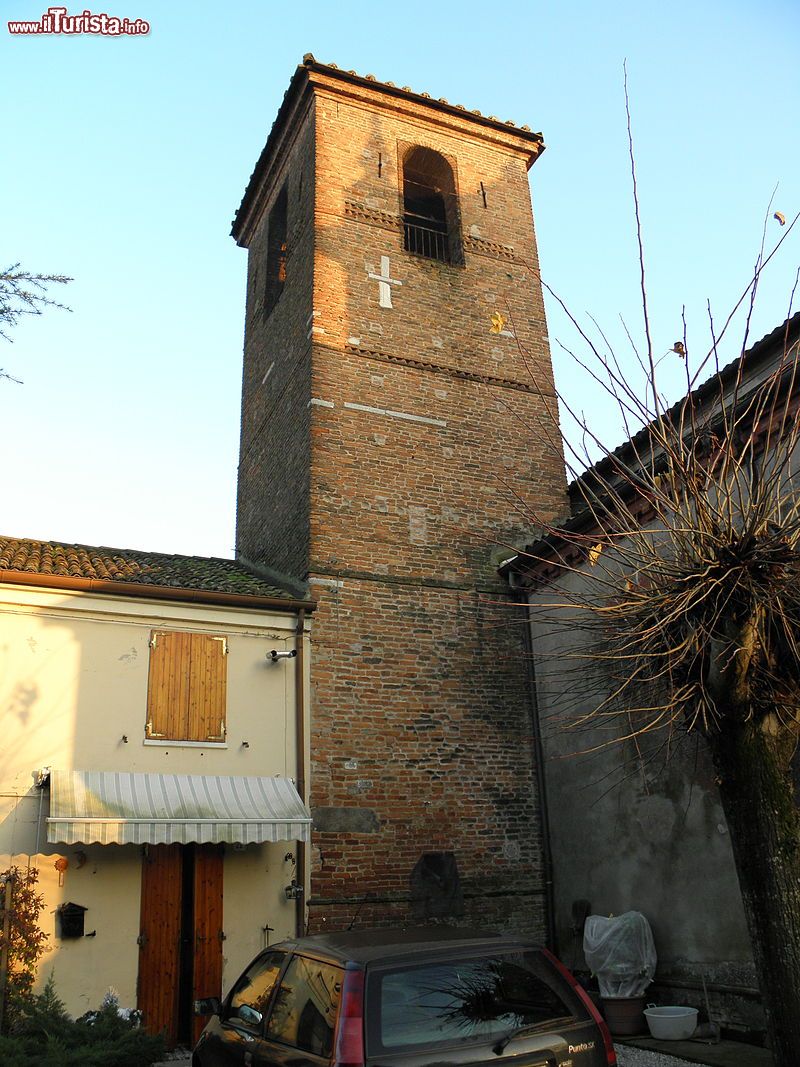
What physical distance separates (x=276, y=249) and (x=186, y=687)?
986 centimetres

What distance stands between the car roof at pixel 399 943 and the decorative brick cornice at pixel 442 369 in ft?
31.1

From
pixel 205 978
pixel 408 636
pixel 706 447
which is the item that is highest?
pixel 706 447

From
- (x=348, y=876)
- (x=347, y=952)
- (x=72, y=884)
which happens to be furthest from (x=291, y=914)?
(x=347, y=952)

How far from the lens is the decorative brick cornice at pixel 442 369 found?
43.7ft

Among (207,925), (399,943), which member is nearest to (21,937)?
(207,925)

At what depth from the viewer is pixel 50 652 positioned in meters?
9.84

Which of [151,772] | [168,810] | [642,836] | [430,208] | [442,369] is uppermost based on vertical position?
[430,208]

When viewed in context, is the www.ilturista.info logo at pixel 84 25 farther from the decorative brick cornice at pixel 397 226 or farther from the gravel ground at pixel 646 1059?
the gravel ground at pixel 646 1059

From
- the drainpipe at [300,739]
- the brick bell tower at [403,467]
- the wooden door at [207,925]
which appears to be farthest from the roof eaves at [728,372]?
the wooden door at [207,925]

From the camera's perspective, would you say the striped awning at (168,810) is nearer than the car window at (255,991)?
No

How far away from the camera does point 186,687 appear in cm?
1031

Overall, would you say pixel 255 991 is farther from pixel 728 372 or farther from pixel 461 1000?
Answer: pixel 728 372

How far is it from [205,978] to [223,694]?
3.06 meters

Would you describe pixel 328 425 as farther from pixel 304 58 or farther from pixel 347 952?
pixel 347 952
